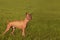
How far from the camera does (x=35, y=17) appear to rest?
463 inches

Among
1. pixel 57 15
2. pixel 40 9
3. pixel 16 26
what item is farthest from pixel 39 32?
pixel 40 9

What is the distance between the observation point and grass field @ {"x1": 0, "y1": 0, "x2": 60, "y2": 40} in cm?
852

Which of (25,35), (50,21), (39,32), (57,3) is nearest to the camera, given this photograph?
(25,35)

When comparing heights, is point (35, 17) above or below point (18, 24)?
below

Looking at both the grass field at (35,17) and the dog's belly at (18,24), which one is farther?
the grass field at (35,17)

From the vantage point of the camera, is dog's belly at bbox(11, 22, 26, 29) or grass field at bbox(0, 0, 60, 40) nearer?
dog's belly at bbox(11, 22, 26, 29)

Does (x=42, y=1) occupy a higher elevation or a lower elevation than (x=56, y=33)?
higher

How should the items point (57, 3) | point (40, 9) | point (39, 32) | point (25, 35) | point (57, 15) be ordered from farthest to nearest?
point (57, 3) → point (40, 9) → point (57, 15) → point (39, 32) → point (25, 35)

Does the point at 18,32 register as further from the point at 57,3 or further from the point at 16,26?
the point at 57,3

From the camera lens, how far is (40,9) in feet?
45.1

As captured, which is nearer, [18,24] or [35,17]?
[18,24]

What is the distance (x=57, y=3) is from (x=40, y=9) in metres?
1.64

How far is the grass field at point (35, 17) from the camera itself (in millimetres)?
8516

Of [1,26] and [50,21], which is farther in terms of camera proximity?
[50,21]
